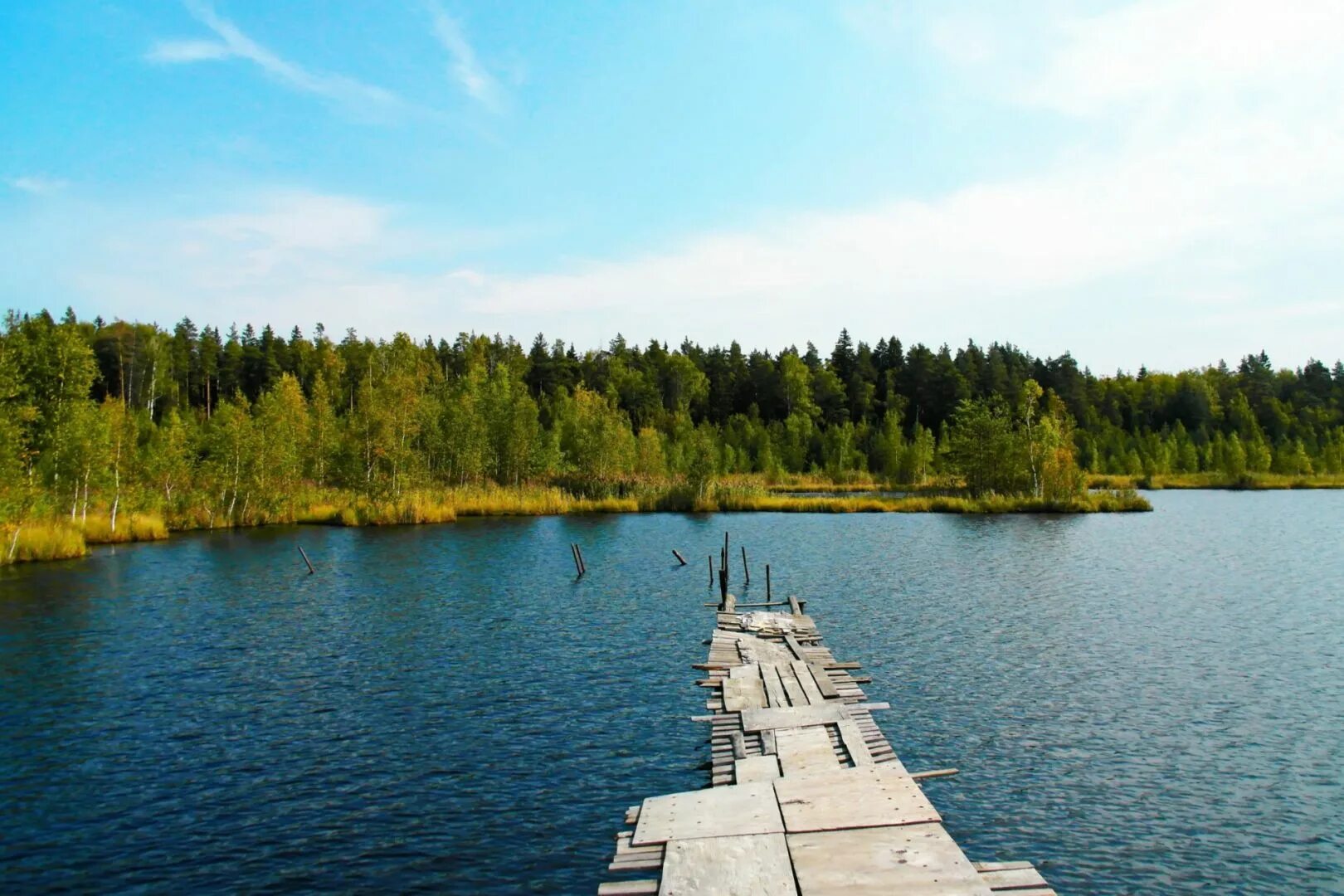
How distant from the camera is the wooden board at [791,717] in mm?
15688

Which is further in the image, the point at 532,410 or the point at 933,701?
the point at 532,410

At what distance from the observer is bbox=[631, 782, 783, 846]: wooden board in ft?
35.5

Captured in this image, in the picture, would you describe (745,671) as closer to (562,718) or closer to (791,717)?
(791,717)

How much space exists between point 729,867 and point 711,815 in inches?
60.5

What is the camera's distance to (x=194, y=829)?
13141 mm

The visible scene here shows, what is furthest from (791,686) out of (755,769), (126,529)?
(126,529)

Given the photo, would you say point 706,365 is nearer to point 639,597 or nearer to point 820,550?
point 820,550

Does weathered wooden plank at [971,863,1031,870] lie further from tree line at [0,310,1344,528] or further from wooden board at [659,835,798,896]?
tree line at [0,310,1344,528]

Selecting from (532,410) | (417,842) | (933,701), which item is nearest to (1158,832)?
(933,701)

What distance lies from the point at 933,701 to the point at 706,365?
14895 cm

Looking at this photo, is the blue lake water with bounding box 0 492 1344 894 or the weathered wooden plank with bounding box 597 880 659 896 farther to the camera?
the blue lake water with bounding box 0 492 1344 894

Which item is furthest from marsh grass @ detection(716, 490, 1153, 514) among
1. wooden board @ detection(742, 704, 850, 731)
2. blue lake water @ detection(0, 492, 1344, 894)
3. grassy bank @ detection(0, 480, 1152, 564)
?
wooden board @ detection(742, 704, 850, 731)

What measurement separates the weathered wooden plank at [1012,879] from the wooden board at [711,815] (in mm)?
2434

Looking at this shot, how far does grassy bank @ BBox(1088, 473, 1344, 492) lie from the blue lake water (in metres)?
70.6
